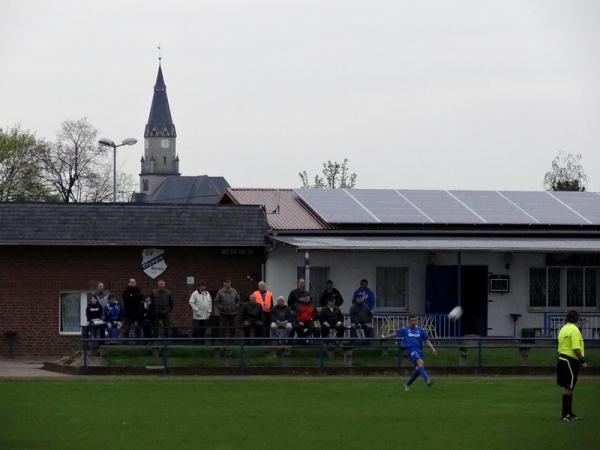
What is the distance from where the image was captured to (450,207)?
4247 cm

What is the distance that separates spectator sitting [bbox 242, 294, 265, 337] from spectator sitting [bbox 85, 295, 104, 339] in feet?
10.9

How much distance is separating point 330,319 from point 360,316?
31.3 inches

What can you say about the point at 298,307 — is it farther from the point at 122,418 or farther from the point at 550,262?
the point at 122,418

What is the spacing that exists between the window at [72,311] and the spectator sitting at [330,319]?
7.07 meters

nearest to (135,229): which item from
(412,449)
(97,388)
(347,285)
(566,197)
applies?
(347,285)

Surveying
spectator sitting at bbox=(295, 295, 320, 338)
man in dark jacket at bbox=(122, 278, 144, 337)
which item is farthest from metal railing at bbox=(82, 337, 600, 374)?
man in dark jacket at bbox=(122, 278, 144, 337)

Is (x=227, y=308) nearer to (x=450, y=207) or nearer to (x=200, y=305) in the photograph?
(x=200, y=305)

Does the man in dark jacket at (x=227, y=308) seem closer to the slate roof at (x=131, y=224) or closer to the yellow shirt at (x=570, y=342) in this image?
the slate roof at (x=131, y=224)

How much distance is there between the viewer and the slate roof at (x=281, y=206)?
39.6m

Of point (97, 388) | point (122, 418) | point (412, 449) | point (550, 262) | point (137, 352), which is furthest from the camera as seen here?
point (550, 262)

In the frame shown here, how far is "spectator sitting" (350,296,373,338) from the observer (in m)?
34.2

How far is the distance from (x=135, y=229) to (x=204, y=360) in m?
6.33

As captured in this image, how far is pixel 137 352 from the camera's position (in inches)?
1271

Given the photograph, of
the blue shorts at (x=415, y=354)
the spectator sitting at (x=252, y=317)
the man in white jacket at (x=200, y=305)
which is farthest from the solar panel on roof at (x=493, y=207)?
the blue shorts at (x=415, y=354)
